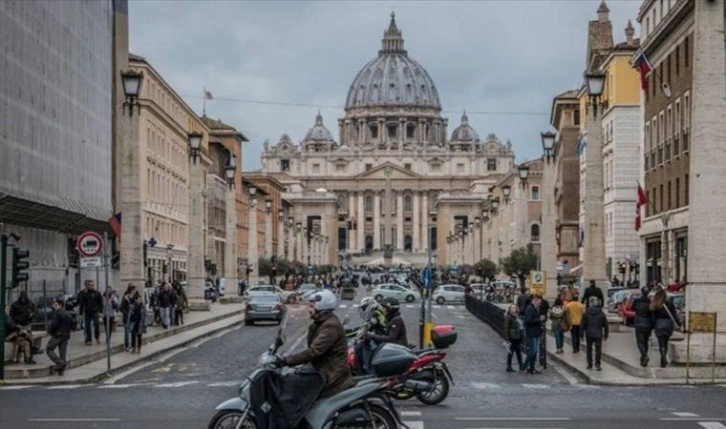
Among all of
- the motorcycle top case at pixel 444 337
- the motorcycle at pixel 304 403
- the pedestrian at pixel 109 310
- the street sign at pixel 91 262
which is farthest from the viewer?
the street sign at pixel 91 262

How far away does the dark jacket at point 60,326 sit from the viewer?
28188mm

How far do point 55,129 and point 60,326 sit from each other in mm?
29882

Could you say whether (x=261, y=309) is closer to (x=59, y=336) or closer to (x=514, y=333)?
(x=514, y=333)

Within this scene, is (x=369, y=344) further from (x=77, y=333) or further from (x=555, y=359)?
(x=77, y=333)

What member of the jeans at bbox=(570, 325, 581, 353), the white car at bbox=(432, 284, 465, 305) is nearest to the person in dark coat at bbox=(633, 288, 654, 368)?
the jeans at bbox=(570, 325, 581, 353)

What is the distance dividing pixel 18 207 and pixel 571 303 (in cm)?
2024

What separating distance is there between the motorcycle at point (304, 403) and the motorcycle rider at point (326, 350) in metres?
0.09

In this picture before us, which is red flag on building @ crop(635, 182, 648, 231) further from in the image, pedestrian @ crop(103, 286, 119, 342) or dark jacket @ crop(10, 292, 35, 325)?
dark jacket @ crop(10, 292, 35, 325)

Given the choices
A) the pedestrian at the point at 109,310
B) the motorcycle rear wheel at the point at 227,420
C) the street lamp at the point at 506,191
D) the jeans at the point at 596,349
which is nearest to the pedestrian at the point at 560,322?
the jeans at the point at 596,349

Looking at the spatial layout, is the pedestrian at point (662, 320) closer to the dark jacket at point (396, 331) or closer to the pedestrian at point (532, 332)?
the pedestrian at point (532, 332)

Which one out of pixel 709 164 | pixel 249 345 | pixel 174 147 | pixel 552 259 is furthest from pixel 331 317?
pixel 174 147

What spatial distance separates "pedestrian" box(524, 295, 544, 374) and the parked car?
82.0 ft

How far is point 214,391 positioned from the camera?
80.9 ft

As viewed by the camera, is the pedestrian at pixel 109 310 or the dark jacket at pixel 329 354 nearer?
the dark jacket at pixel 329 354
